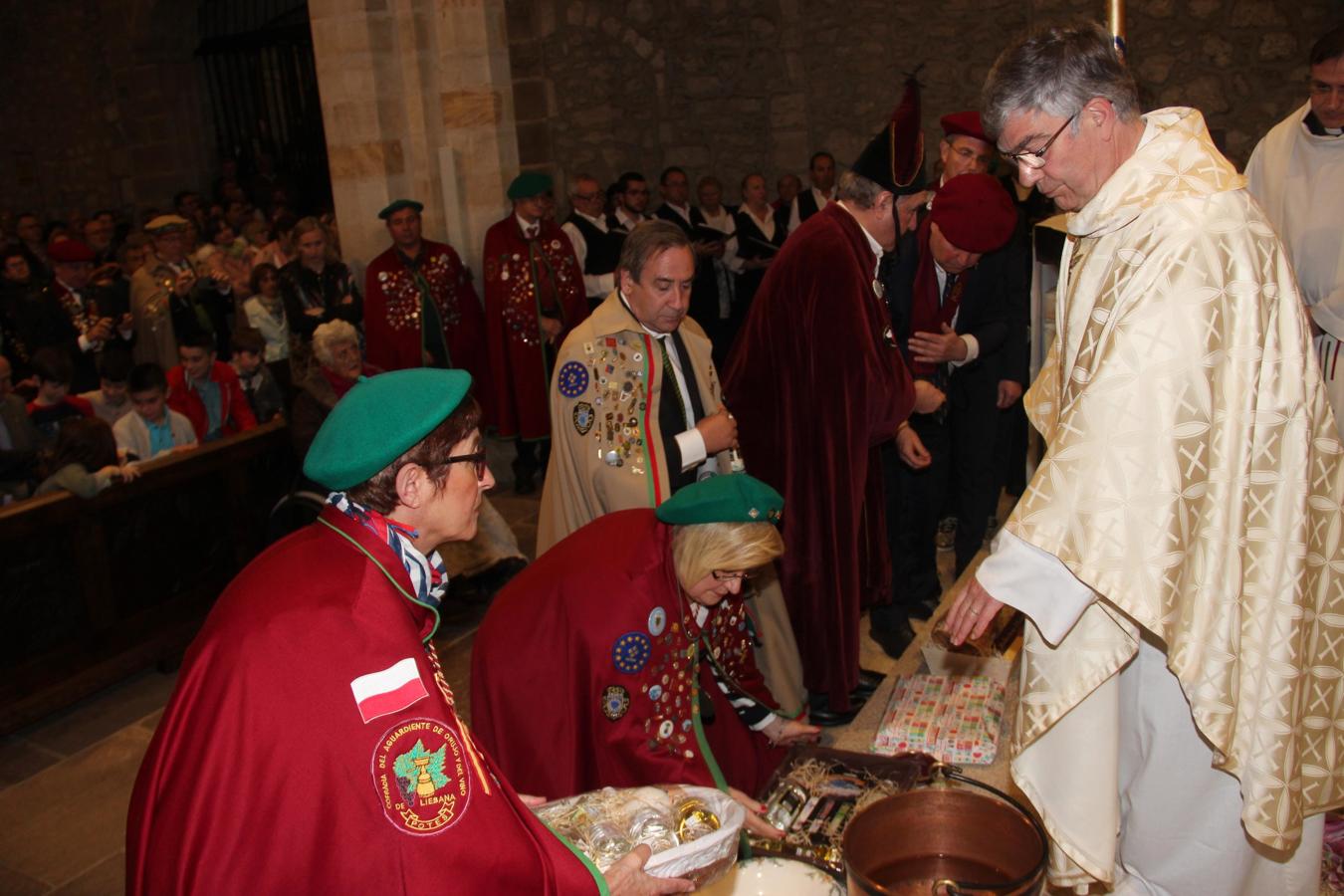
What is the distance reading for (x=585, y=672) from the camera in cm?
270

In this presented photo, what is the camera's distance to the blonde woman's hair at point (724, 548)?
272cm

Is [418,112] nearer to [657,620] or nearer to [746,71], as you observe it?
[746,71]

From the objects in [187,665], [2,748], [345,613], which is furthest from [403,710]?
[2,748]

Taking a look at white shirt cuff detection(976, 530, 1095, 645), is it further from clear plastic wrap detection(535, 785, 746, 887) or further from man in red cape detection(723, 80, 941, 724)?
man in red cape detection(723, 80, 941, 724)

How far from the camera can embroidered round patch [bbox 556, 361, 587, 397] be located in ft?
11.9

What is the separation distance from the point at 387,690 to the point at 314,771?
0.15m

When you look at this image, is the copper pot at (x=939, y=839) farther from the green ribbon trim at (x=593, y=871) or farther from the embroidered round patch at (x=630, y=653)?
the embroidered round patch at (x=630, y=653)

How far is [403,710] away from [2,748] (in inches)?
142

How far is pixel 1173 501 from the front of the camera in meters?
1.91

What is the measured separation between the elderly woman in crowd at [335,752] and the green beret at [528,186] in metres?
5.47

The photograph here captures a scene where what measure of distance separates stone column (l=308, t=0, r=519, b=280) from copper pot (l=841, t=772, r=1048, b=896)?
6.07 m

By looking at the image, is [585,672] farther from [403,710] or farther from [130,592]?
[130,592]

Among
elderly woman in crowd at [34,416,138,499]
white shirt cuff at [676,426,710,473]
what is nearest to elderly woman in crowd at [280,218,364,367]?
elderly woman in crowd at [34,416,138,499]

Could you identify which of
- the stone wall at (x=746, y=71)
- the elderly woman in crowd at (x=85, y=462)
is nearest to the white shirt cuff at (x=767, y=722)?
the elderly woman in crowd at (x=85, y=462)
